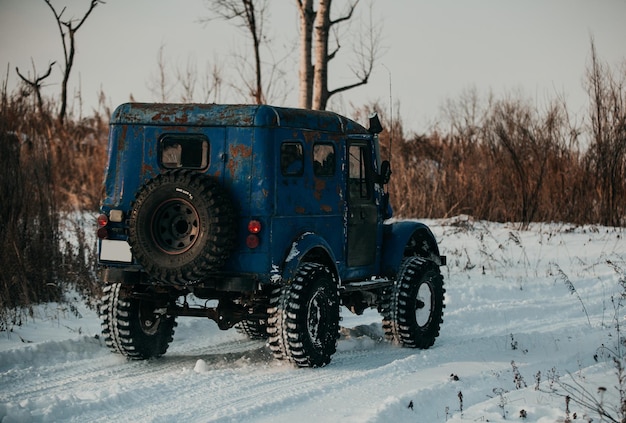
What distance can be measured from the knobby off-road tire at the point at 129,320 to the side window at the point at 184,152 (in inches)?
47.4

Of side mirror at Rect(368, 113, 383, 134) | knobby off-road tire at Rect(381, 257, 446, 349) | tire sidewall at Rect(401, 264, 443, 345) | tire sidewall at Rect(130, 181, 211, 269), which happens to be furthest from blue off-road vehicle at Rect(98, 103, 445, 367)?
tire sidewall at Rect(401, 264, 443, 345)

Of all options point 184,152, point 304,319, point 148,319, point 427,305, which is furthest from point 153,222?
point 427,305

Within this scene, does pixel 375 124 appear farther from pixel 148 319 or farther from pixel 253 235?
pixel 148 319

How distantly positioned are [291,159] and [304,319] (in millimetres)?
1434

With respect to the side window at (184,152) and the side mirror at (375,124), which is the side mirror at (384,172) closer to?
the side mirror at (375,124)

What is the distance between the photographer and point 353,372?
855 centimetres

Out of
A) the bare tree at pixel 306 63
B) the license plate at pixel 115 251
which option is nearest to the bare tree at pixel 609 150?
the bare tree at pixel 306 63

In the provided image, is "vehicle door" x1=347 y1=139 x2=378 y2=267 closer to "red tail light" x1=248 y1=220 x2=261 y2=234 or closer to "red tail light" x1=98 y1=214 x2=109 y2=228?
"red tail light" x1=248 y1=220 x2=261 y2=234

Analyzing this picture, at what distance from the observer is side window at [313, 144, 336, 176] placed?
909cm

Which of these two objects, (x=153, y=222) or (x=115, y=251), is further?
(x=115, y=251)

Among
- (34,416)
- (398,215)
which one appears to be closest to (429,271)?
(34,416)

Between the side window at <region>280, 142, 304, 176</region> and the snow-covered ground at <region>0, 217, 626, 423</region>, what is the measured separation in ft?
5.78

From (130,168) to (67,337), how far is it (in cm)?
203

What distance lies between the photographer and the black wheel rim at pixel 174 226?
822cm
